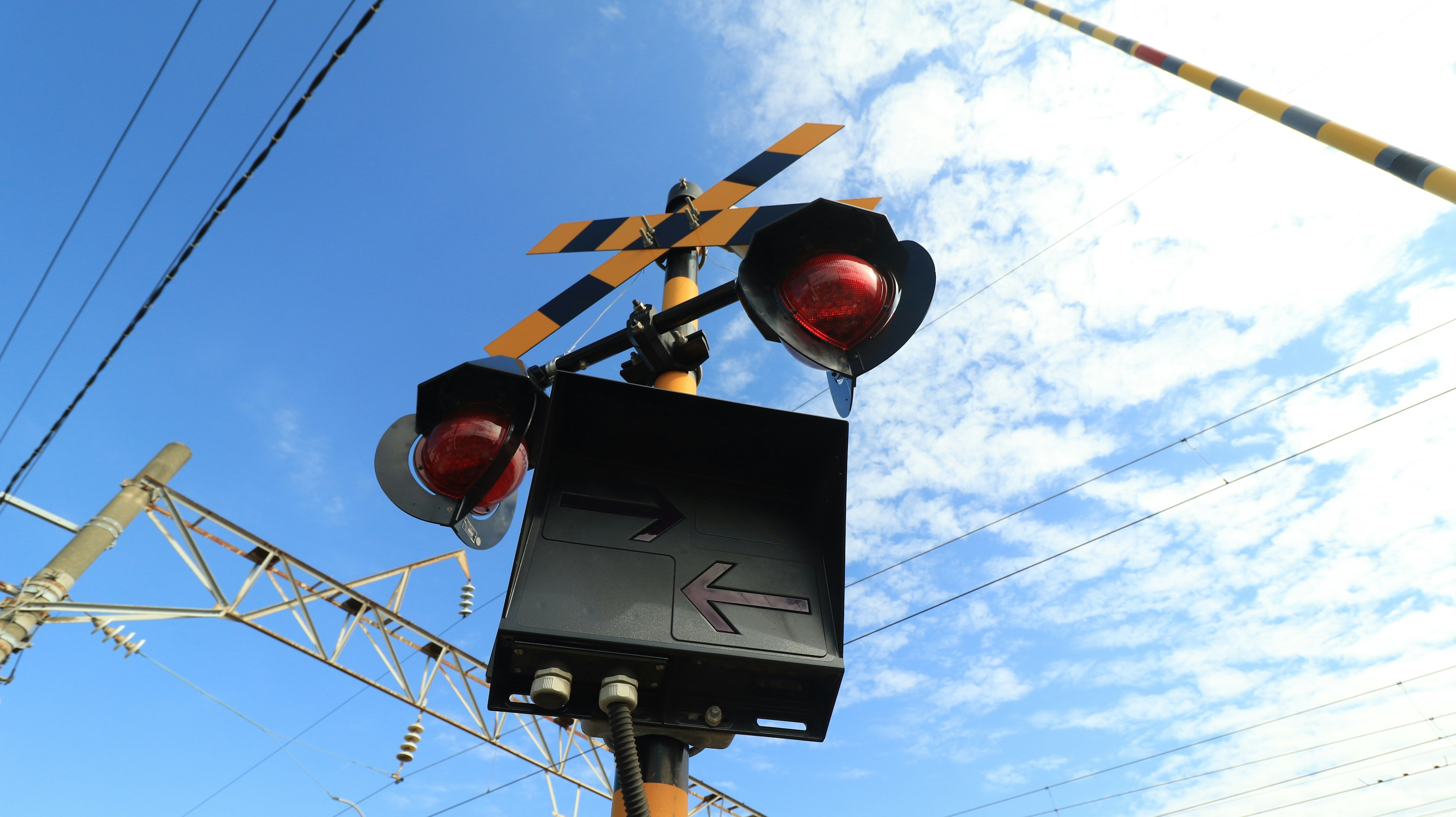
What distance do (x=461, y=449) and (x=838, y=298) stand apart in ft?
3.03

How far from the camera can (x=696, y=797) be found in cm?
1252

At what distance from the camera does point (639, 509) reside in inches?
61.9

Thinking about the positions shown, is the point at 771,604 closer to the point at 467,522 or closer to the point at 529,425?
the point at 529,425

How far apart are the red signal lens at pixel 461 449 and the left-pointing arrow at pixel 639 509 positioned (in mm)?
231

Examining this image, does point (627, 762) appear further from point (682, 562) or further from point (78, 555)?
point (78, 555)

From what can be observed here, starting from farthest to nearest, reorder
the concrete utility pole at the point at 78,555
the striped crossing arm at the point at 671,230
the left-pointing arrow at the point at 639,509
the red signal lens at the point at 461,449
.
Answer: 1. the concrete utility pole at the point at 78,555
2. the striped crossing arm at the point at 671,230
3. the red signal lens at the point at 461,449
4. the left-pointing arrow at the point at 639,509

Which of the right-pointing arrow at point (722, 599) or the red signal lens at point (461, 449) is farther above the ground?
the red signal lens at point (461, 449)

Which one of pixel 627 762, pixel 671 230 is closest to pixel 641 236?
pixel 671 230

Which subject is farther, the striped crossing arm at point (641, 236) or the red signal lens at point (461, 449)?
the striped crossing arm at point (641, 236)

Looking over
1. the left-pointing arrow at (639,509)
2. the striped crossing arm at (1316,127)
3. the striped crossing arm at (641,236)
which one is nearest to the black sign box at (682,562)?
the left-pointing arrow at (639,509)

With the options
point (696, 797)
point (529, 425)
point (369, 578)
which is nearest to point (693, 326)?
point (529, 425)

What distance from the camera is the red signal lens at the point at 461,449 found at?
65.3 inches

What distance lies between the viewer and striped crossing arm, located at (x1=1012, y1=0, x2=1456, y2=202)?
171cm

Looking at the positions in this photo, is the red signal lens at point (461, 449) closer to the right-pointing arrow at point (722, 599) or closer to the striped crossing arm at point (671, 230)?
the right-pointing arrow at point (722, 599)
